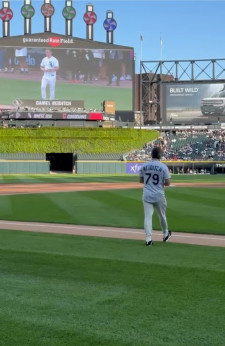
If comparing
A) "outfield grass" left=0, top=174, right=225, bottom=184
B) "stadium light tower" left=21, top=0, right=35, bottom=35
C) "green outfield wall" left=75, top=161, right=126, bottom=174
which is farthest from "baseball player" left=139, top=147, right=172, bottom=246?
"stadium light tower" left=21, top=0, right=35, bottom=35

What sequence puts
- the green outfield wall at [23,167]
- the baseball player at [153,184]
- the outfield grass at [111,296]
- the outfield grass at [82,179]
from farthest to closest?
1. the green outfield wall at [23,167]
2. the outfield grass at [82,179]
3. the baseball player at [153,184]
4. the outfield grass at [111,296]

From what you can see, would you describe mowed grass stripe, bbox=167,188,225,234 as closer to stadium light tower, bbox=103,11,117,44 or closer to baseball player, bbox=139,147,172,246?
baseball player, bbox=139,147,172,246

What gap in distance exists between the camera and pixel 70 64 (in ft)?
232

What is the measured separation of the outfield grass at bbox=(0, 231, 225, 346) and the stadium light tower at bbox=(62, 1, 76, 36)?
67005 mm

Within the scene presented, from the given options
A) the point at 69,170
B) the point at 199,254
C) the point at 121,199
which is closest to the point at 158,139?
the point at 69,170

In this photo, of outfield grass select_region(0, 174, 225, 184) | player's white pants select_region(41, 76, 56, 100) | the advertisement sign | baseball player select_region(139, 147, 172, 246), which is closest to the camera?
baseball player select_region(139, 147, 172, 246)

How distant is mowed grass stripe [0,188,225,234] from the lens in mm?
14016

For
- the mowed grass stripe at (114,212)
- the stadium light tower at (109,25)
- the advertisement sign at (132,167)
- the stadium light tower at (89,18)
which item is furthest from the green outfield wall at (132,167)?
the mowed grass stripe at (114,212)

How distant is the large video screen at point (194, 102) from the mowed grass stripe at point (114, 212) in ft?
171

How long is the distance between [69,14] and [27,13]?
5.20 meters

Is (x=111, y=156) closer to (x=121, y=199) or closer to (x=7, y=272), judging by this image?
(x=121, y=199)

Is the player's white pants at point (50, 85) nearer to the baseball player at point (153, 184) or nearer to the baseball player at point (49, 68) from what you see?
the baseball player at point (49, 68)

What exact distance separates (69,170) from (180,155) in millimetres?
11678

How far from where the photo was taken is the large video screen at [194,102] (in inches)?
2876
